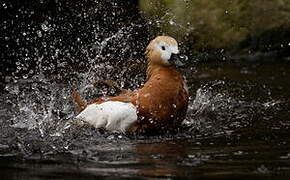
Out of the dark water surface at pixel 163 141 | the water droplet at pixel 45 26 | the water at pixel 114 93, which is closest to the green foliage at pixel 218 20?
the water at pixel 114 93

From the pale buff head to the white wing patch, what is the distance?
503 millimetres

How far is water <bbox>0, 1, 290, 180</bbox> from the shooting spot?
15.2 feet

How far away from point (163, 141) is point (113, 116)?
0.59m

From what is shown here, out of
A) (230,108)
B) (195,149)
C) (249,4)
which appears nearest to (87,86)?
(230,108)

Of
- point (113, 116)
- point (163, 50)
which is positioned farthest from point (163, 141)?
point (163, 50)

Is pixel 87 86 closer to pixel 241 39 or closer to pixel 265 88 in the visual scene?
pixel 265 88

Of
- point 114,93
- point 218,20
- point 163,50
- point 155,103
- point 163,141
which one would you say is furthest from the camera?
point 218,20

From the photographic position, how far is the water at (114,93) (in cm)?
462

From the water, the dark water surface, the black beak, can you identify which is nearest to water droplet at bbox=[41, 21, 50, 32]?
the water

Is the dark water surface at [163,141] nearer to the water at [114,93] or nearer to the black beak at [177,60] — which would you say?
the water at [114,93]

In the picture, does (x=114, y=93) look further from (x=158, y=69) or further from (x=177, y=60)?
(x=177, y=60)

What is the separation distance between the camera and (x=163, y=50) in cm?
629

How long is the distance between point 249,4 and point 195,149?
7.02m

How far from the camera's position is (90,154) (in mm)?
5066
